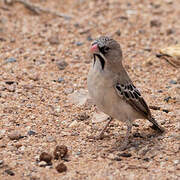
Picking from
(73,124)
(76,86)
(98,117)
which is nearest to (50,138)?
(73,124)

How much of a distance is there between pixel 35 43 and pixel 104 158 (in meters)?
5.27

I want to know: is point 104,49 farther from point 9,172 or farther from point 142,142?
point 9,172

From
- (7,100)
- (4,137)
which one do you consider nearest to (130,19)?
(7,100)

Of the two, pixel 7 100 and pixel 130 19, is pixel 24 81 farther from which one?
pixel 130 19

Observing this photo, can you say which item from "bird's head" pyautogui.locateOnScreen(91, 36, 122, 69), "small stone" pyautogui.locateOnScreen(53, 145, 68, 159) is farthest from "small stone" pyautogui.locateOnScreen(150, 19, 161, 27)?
"small stone" pyautogui.locateOnScreen(53, 145, 68, 159)

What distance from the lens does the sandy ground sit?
695 centimetres

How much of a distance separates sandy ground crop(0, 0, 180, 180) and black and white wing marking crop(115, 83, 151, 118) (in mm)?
564

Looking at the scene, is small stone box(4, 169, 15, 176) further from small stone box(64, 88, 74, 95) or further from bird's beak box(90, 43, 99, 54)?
small stone box(64, 88, 74, 95)

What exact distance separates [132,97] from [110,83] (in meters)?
0.56

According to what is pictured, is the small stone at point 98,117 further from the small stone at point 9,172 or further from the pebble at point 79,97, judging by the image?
the small stone at point 9,172

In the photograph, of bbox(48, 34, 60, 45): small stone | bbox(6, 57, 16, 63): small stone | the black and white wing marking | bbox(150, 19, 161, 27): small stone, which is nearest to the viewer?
the black and white wing marking

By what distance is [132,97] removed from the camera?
7.57 metres

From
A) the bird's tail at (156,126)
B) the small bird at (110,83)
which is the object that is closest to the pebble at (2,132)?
the small bird at (110,83)

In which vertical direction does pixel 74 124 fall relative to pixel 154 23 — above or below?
below
